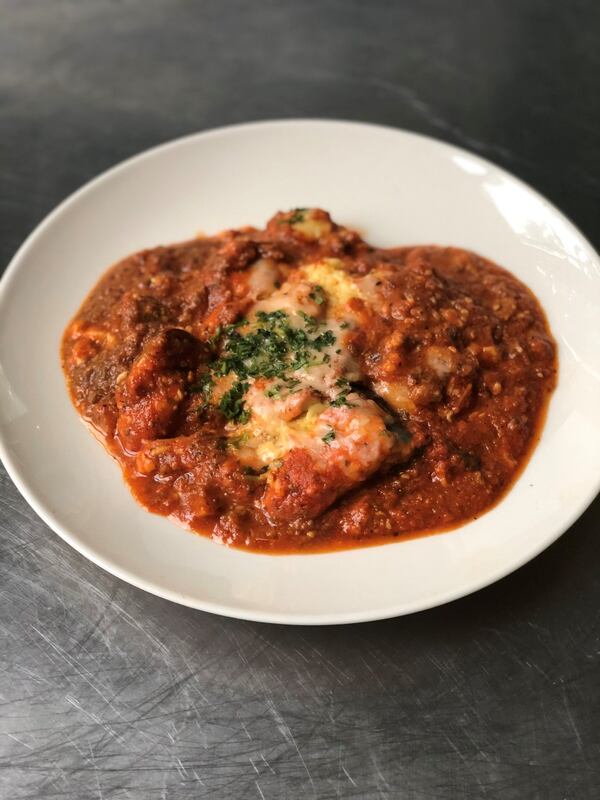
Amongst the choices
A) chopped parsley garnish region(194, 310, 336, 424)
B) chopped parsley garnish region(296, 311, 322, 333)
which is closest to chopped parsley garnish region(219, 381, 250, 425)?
chopped parsley garnish region(194, 310, 336, 424)

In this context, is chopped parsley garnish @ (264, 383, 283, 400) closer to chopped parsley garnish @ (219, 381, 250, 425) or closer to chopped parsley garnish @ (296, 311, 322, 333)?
chopped parsley garnish @ (219, 381, 250, 425)

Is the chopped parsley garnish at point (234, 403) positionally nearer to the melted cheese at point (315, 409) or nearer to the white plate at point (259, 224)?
the melted cheese at point (315, 409)

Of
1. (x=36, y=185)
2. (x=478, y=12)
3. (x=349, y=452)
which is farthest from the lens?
(x=478, y=12)

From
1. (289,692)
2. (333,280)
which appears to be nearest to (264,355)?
(333,280)

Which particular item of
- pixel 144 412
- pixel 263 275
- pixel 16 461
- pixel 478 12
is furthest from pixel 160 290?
pixel 478 12

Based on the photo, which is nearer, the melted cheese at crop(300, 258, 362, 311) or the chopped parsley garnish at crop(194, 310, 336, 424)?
the chopped parsley garnish at crop(194, 310, 336, 424)

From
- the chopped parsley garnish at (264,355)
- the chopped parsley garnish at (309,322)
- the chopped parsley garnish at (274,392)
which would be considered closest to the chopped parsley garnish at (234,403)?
the chopped parsley garnish at (264,355)

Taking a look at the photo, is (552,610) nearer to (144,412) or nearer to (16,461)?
(144,412)

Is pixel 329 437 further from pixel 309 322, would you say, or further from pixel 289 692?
pixel 289 692
